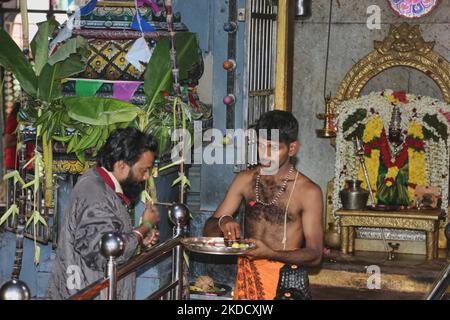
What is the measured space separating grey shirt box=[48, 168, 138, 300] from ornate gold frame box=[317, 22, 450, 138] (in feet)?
18.9

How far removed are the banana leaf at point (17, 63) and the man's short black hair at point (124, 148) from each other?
68.0 inches

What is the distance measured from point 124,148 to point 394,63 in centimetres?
607

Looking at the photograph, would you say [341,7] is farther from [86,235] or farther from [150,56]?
[86,235]

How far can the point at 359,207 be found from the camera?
1059cm

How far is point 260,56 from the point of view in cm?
962

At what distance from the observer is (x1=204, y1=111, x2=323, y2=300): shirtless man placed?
6.14 meters

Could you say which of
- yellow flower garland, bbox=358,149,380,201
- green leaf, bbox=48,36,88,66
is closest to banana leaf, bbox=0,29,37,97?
green leaf, bbox=48,36,88,66

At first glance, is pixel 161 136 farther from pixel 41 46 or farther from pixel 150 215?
pixel 150 215

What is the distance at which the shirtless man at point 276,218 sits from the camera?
6137mm

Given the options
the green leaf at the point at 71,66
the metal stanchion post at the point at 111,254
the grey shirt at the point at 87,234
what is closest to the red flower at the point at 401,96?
the green leaf at the point at 71,66

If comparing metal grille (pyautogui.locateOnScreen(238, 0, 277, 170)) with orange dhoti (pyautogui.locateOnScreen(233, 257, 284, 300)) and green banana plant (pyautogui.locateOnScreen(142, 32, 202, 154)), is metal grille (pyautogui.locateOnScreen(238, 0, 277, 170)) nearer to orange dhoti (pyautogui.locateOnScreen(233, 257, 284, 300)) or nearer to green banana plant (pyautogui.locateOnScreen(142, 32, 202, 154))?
green banana plant (pyautogui.locateOnScreen(142, 32, 202, 154))

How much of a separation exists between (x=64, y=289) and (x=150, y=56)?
2.70 metres
